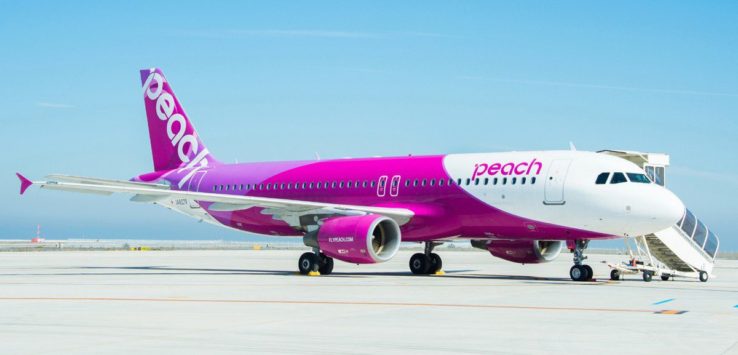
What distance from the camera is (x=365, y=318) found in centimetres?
1407

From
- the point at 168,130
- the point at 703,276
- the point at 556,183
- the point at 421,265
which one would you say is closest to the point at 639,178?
the point at 556,183

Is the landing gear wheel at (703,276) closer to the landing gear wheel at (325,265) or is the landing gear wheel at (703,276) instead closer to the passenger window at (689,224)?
the passenger window at (689,224)

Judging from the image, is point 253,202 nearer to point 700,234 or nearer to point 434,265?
point 434,265

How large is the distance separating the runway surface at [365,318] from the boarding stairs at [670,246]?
123 inches

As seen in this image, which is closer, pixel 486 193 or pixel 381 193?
pixel 486 193

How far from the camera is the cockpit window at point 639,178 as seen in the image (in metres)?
25.3

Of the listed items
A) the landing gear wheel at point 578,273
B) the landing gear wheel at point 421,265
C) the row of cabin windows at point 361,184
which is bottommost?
the landing gear wheel at point 578,273

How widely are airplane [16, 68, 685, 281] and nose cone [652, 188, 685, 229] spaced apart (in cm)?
3

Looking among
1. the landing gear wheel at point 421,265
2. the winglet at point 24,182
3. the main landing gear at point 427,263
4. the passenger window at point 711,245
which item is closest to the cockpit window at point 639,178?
the passenger window at point 711,245

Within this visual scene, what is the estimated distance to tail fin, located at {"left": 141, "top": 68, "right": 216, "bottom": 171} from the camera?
3662cm

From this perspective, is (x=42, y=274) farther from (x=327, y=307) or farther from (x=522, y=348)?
(x=522, y=348)

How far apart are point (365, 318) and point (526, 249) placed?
620 inches

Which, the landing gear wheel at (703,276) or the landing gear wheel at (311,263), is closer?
the landing gear wheel at (703,276)

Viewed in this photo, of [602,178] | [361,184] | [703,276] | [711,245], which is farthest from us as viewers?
[361,184]
